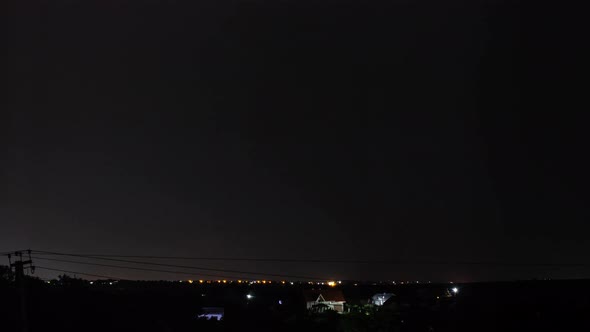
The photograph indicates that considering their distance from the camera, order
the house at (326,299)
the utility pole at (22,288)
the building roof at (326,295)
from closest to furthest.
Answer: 1. the utility pole at (22,288)
2. the house at (326,299)
3. the building roof at (326,295)

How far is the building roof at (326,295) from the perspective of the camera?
68.2m

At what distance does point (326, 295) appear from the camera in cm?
6919

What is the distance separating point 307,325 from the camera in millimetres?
38938

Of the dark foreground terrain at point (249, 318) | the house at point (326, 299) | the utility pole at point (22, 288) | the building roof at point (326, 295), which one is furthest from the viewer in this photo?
the building roof at point (326, 295)

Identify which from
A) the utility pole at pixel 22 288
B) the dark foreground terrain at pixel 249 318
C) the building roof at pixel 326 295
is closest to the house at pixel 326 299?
the building roof at pixel 326 295

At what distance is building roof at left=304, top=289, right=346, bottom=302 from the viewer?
2687 inches

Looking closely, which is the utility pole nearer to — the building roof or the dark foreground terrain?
the dark foreground terrain

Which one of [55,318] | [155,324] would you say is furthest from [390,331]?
[55,318]

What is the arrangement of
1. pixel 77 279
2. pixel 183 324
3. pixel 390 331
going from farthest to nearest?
pixel 77 279, pixel 183 324, pixel 390 331

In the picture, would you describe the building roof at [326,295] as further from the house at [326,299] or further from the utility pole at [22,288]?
the utility pole at [22,288]

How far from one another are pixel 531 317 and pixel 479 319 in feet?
22.6

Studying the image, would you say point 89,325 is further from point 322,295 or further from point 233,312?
point 322,295

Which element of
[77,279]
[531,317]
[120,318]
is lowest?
[531,317]

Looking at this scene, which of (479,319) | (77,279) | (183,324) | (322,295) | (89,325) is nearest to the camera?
(89,325)
